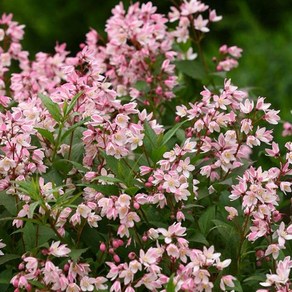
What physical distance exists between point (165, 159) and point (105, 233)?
33cm

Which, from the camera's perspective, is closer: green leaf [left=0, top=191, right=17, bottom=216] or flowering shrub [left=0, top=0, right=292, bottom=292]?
flowering shrub [left=0, top=0, right=292, bottom=292]

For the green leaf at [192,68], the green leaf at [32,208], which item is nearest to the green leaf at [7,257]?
the green leaf at [32,208]

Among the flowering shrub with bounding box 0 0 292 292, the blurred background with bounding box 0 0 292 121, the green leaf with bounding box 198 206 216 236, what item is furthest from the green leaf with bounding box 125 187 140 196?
the blurred background with bounding box 0 0 292 121

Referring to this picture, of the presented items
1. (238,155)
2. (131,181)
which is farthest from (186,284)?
(238,155)

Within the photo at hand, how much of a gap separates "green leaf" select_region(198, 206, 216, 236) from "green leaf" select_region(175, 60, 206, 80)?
51.6 inches

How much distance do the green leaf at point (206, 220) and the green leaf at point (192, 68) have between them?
4.30 ft

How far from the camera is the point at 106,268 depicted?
266 cm

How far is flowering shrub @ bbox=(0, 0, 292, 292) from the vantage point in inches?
97.7

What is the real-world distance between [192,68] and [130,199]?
5.33 feet

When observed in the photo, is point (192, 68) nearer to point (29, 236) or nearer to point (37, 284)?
point (29, 236)

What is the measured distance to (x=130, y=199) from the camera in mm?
2520

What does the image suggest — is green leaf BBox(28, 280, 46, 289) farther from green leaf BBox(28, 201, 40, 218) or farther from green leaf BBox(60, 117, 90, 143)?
green leaf BBox(60, 117, 90, 143)

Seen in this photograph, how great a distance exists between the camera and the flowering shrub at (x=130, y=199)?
8.14 feet

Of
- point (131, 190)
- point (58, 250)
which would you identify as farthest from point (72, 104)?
point (58, 250)
